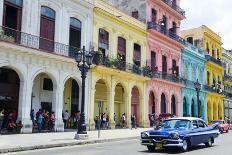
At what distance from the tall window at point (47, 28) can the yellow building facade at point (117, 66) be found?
13.1 feet

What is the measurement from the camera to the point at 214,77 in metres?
49.8

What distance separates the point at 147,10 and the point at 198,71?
555 inches

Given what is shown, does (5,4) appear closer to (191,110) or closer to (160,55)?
(160,55)

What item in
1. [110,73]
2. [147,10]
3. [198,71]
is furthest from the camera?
[198,71]

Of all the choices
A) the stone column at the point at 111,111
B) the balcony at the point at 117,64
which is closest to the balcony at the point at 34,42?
the balcony at the point at 117,64

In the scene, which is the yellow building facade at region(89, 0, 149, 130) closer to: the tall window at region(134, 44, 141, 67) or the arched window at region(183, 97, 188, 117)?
the tall window at region(134, 44, 141, 67)

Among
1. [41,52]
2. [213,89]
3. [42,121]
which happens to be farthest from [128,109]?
[213,89]

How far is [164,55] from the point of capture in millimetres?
36438

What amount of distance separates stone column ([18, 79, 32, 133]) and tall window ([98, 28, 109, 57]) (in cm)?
835

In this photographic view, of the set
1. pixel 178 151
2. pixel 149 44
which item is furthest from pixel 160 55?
pixel 178 151

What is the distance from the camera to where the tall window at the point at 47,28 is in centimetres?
2170

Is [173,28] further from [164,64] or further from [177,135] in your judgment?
[177,135]

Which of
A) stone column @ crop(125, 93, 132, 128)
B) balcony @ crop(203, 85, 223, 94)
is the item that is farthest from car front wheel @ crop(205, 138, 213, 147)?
balcony @ crop(203, 85, 223, 94)

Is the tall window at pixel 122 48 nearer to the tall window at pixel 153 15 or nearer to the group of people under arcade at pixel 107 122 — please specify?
the group of people under arcade at pixel 107 122
